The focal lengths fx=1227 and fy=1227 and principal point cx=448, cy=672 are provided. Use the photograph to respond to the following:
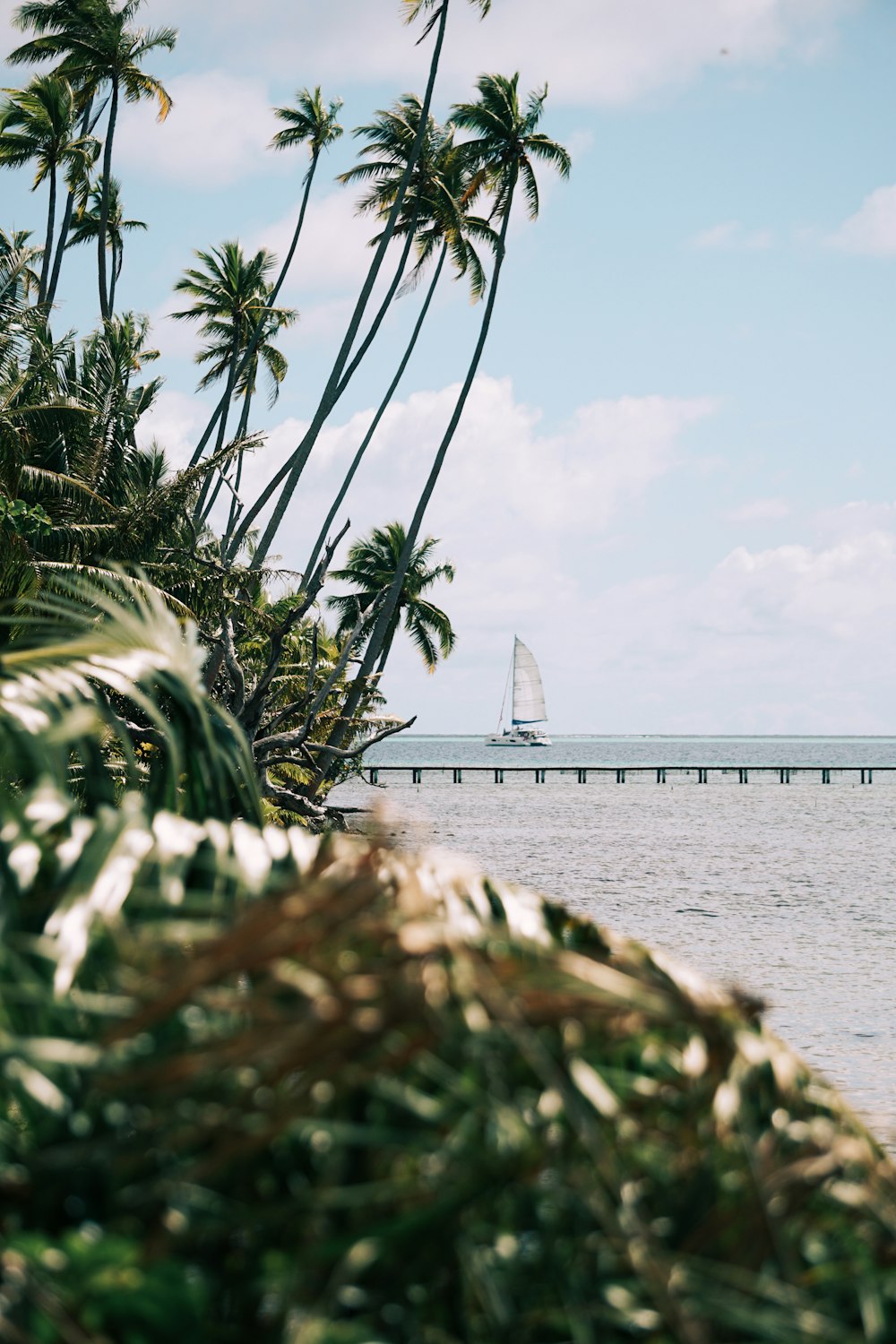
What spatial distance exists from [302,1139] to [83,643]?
1493mm

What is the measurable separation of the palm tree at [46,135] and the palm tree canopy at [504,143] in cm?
980

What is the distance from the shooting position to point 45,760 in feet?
5.96

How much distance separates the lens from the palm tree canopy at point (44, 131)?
94.0 ft

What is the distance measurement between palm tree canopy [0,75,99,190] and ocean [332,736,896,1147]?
61.0 ft

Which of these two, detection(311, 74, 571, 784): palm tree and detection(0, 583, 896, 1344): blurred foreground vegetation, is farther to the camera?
detection(311, 74, 571, 784): palm tree

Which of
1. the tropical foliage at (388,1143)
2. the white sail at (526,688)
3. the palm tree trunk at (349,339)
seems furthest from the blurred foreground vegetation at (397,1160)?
the white sail at (526,688)

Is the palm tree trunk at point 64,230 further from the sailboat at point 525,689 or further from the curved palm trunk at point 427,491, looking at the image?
the sailboat at point 525,689

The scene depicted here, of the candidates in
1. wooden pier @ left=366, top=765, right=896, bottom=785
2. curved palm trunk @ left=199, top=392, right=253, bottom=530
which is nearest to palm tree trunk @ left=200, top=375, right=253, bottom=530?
curved palm trunk @ left=199, top=392, right=253, bottom=530

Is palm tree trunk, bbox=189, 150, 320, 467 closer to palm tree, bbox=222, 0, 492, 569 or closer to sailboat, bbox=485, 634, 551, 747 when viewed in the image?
palm tree, bbox=222, 0, 492, 569

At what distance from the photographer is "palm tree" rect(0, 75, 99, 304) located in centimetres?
2867

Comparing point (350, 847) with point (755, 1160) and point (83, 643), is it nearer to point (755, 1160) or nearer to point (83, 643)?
point (755, 1160)

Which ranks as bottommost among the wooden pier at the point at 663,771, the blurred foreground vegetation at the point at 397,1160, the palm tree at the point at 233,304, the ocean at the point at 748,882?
the ocean at the point at 748,882

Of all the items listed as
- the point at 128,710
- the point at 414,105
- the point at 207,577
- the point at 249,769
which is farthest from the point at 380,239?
the point at 249,769

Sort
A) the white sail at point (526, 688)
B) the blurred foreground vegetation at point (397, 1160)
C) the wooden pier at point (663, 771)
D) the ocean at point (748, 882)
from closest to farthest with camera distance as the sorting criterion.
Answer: the blurred foreground vegetation at point (397, 1160) < the ocean at point (748, 882) < the wooden pier at point (663, 771) < the white sail at point (526, 688)
